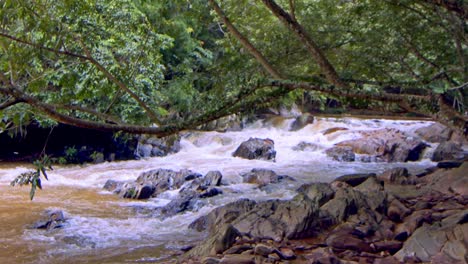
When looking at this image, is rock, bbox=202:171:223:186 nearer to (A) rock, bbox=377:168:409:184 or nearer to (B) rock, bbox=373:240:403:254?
(A) rock, bbox=377:168:409:184

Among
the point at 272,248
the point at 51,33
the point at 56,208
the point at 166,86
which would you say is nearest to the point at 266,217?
the point at 272,248

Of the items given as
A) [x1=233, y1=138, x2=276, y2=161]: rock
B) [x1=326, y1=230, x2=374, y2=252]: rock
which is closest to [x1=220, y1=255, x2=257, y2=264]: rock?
[x1=326, y1=230, x2=374, y2=252]: rock

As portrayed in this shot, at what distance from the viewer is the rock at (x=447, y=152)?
1318cm

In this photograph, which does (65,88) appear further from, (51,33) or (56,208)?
(56,208)

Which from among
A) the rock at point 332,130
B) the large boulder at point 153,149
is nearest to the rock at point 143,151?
the large boulder at point 153,149

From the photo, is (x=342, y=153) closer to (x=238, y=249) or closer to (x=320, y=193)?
(x=320, y=193)

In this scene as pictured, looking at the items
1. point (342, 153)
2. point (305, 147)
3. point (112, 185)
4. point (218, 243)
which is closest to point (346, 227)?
point (218, 243)

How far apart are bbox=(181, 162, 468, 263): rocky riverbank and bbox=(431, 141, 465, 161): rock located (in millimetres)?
4912

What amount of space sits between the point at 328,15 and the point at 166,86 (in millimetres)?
5786

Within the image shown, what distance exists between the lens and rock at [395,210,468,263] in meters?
5.31

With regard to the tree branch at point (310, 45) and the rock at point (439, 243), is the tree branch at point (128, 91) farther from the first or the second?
the rock at point (439, 243)

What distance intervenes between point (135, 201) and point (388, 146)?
720 cm

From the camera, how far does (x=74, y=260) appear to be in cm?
627

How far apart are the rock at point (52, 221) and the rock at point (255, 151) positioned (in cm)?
641
